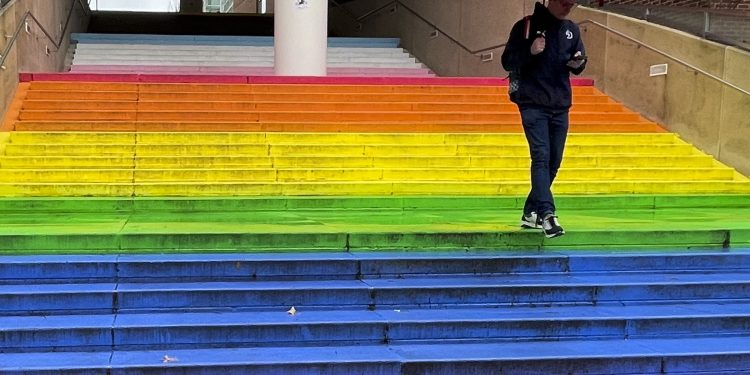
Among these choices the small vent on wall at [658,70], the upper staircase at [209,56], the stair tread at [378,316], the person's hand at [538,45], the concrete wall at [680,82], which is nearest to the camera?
the stair tread at [378,316]

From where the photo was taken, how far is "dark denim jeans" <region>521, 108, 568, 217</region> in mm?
5043

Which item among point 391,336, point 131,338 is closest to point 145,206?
point 131,338

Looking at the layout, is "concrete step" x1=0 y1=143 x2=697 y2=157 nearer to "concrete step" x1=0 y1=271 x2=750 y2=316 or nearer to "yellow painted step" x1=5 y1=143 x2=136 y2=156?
"yellow painted step" x1=5 y1=143 x2=136 y2=156

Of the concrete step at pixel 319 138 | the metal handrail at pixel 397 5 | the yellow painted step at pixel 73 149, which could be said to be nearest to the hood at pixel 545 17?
the concrete step at pixel 319 138

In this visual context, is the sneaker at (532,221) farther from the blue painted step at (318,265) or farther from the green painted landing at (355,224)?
the blue painted step at (318,265)

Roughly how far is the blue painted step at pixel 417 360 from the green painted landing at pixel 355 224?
1.22 m

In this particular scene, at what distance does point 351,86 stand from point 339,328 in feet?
22.5

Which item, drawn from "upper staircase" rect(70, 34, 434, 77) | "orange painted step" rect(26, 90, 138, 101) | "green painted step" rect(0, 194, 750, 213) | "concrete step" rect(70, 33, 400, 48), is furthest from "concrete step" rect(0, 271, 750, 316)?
"concrete step" rect(70, 33, 400, 48)

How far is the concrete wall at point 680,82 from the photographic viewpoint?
860 cm

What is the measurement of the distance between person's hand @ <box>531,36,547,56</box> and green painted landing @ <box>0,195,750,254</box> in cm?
129

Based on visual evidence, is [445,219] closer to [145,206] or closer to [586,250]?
[586,250]

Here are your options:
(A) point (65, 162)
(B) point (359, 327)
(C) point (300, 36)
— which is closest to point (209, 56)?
(C) point (300, 36)

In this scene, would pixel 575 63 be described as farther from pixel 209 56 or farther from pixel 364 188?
pixel 209 56

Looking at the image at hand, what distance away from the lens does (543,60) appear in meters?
4.98
